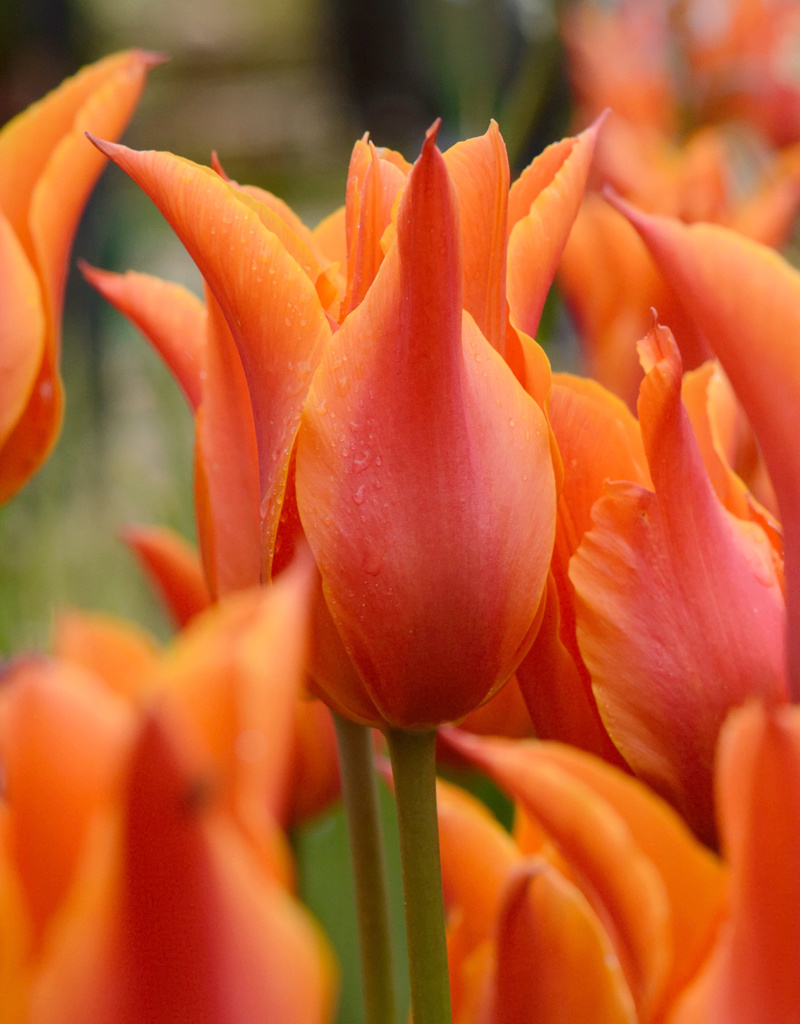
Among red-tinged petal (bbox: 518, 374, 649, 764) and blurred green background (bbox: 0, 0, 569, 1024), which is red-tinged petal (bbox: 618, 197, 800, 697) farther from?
blurred green background (bbox: 0, 0, 569, 1024)

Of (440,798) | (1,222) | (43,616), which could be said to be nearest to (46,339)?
(1,222)

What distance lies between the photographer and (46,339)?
0.90 feet

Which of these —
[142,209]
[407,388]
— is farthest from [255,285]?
[142,209]

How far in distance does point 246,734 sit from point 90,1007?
0.13 feet

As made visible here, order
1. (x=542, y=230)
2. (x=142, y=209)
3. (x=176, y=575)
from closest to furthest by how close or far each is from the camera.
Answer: (x=542, y=230), (x=176, y=575), (x=142, y=209)

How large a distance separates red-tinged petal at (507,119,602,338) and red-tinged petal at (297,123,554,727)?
2 centimetres

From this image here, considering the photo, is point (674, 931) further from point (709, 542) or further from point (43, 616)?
point (43, 616)

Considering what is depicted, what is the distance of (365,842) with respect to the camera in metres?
0.27

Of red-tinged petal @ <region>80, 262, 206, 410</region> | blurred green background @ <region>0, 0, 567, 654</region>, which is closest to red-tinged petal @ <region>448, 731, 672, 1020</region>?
red-tinged petal @ <region>80, 262, 206, 410</region>

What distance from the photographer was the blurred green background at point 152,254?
69cm

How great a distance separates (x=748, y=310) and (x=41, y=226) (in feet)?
0.50

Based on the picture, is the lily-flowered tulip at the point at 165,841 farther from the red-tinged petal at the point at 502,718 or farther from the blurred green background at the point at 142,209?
the blurred green background at the point at 142,209

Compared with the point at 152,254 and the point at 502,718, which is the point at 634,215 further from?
the point at 152,254

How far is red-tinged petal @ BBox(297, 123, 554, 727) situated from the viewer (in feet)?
0.64
